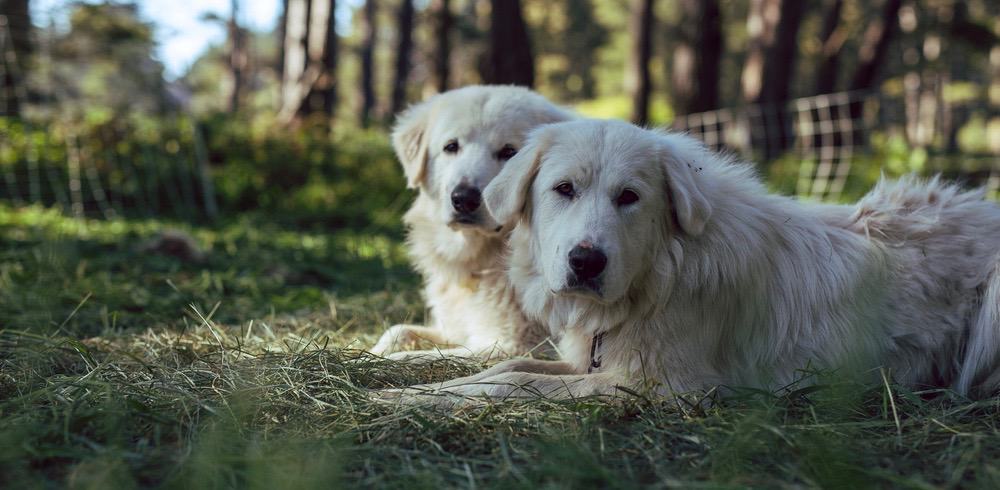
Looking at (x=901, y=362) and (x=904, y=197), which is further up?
(x=904, y=197)

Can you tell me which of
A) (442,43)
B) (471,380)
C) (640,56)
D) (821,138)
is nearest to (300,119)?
(442,43)

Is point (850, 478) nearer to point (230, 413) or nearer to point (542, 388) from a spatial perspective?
point (542, 388)

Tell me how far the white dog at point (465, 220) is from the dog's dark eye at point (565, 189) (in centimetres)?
87

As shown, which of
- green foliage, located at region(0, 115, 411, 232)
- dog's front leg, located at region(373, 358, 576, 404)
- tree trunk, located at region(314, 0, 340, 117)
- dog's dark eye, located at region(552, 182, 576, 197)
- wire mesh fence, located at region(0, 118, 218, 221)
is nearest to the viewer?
dog's front leg, located at region(373, 358, 576, 404)

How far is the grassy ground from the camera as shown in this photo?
2244mm

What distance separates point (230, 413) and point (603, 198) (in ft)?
5.21

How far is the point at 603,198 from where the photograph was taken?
3.08 m

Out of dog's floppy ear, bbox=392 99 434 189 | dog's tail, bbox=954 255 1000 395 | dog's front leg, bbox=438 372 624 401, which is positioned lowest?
dog's front leg, bbox=438 372 624 401

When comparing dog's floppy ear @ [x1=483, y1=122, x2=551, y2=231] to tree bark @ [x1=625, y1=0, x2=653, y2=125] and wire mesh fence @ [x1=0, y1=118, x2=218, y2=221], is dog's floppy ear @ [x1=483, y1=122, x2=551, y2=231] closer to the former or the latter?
wire mesh fence @ [x1=0, y1=118, x2=218, y2=221]

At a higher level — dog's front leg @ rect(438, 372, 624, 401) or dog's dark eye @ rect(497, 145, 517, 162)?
dog's dark eye @ rect(497, 145, 517, 162)

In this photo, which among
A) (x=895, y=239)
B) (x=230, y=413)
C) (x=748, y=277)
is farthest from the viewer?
(x=895, y=239)

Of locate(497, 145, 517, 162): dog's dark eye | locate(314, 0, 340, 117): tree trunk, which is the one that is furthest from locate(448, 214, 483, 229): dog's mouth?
locate(314, 0, 340, 117): tree trunk

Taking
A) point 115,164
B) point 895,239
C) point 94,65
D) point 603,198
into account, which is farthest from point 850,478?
point 94,65

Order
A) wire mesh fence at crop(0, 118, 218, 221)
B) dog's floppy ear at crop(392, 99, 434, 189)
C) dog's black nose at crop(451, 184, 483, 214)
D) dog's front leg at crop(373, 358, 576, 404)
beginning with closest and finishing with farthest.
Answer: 1. dog's front leg at crop(373, 358, 576, 404)
2. dog's black nose at crop(451, 184, 483, 214)
3. dog's floppy ear at crop(392, 99, 434, 189)
4. wire mesh fence at crop(0, 118, 218, 221)
